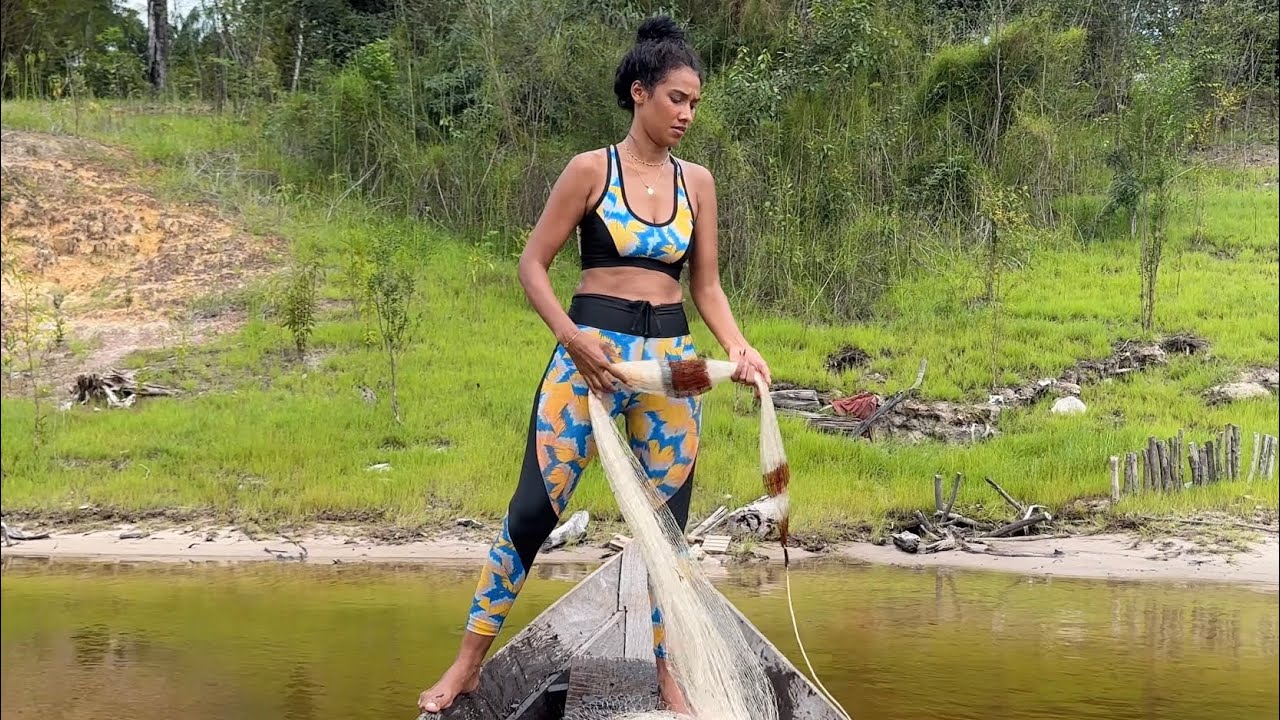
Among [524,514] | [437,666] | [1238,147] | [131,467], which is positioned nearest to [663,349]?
[524,514]

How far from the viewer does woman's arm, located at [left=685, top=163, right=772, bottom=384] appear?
302 centimetres

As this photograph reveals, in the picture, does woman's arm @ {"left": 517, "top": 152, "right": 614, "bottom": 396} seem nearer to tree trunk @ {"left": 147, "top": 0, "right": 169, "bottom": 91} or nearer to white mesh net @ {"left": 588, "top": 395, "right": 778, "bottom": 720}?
white mesh net @ {"left": 588, "top": 395, "right": 778, "bottom": 720}

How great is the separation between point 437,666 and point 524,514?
1798 mm

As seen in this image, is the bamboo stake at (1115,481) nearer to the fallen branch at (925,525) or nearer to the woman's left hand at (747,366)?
the fallen branch at (925,525)

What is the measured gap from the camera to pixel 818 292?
399 inches

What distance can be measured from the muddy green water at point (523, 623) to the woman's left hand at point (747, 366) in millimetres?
1639

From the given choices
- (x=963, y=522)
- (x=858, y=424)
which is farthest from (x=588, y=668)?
(x=858, y=424)

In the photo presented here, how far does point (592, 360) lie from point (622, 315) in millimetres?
180

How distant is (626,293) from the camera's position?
2887 millimetres

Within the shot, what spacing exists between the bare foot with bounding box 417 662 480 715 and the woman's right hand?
87 cm

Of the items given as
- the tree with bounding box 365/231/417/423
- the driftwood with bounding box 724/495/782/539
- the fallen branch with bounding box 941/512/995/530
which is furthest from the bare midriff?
the tree with bounding box 365/231/417/423

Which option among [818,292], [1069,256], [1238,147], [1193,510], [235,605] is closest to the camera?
[235,605]

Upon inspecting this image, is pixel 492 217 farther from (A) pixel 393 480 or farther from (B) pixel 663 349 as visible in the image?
(B) pixel 663 349

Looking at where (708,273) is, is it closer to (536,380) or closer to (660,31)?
(660,31)
